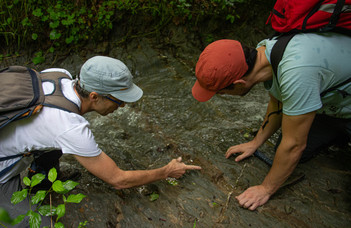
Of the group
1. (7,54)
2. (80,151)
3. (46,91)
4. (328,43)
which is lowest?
(7,54)

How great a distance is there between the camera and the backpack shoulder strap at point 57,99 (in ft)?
5.95

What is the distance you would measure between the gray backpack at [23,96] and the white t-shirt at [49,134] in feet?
0.19

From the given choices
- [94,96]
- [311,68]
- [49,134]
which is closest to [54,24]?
[94,96]

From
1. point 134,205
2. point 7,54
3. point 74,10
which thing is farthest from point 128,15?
point 134,205

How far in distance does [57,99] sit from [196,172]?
5.08 ft

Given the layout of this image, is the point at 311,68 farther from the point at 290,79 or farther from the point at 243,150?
the point at 243,150

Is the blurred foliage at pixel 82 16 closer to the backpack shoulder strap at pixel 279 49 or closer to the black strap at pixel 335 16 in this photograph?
the backpack shoulder strap at pixel 279 49

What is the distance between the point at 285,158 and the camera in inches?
78.4

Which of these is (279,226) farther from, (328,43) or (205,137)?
(328,43)

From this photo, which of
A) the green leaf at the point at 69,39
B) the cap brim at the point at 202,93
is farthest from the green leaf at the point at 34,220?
the green leaf at the point at 69,39

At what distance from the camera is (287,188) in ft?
8.17

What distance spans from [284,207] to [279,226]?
0.21 m

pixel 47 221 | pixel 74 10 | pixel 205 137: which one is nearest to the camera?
pixel 47 221

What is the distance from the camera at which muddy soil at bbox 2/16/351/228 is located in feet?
7.29
